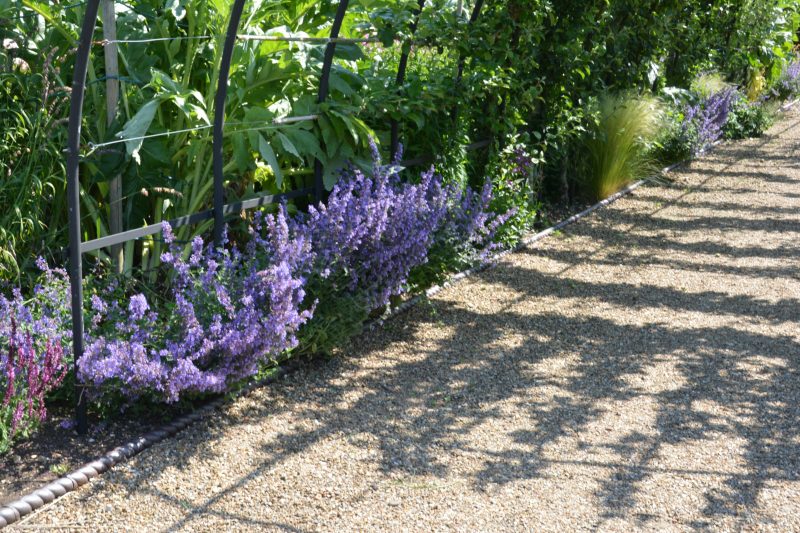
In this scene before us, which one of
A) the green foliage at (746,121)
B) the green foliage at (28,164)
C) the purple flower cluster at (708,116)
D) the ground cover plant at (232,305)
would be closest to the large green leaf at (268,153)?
the ground cover plant at (232,305)

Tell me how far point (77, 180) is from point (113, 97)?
1.12m

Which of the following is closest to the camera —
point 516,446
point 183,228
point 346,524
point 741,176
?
point 346,524

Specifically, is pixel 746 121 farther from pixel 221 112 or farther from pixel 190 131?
pixel 221 112

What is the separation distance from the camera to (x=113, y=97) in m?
4.32

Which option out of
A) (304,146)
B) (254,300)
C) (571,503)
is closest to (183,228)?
(304,146)

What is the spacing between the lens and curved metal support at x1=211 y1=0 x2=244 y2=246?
Result: 4.11m

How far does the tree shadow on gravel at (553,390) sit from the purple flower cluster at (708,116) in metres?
4.54

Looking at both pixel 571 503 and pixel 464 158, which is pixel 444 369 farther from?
pixel 464 158

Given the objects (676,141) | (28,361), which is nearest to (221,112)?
(28,361)

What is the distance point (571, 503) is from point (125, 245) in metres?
2.57

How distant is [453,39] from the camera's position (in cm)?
574

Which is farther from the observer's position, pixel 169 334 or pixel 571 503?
pixel 169 334

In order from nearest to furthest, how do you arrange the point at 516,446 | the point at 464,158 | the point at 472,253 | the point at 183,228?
the point at 516,446
the point at 183,228
the point at 472,253
the point at 464,158

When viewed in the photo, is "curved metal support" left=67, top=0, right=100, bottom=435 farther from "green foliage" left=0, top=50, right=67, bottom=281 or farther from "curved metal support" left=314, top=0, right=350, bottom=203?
"curved metal support" left=314, top=0, right=350, bottom=203
